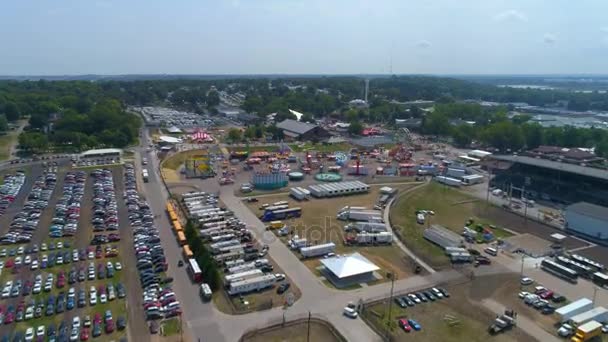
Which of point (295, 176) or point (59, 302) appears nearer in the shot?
point (59, 302)

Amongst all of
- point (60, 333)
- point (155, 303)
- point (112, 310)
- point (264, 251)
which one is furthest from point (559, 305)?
point (60, 333)

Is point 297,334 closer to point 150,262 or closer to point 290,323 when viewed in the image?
point 290,323

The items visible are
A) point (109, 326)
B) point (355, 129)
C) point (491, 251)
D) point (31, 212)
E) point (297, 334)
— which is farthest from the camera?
point (355, 129)

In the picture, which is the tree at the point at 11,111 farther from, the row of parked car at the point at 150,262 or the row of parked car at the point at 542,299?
the row of parked car at the point at 542,299

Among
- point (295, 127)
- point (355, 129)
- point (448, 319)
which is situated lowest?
point (448, 319)

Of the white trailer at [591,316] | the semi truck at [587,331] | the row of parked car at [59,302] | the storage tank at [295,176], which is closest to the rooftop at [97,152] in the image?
the storage tank at [295,176]

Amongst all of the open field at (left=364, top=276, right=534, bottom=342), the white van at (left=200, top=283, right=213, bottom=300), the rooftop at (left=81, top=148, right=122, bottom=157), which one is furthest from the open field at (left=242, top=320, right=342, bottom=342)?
the rooftop at (left=81, top=148, right=122, bottom=157)

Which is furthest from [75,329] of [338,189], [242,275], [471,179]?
[471,179]
